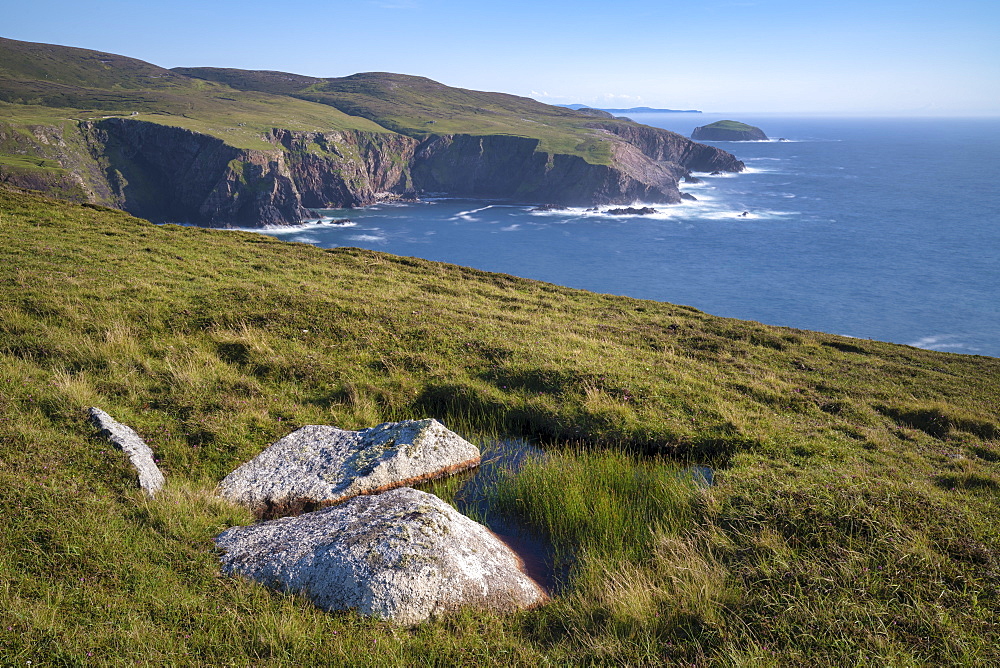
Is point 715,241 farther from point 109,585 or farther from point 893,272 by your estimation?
point 109,585

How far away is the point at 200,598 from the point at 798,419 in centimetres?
1412

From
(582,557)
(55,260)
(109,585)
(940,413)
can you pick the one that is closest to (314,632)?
(109,585)

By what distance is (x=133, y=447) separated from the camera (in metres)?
8.83

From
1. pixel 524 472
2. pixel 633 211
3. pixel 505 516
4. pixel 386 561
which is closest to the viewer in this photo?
pixel 386 561

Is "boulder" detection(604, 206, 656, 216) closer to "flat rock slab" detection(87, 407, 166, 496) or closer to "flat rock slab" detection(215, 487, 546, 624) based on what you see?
"flat rock slab" detection(87, 407, 166, 496)

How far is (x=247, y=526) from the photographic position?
786cm

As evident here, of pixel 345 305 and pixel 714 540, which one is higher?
pixel 345 305

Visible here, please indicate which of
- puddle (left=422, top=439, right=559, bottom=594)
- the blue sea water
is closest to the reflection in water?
puddle (left=422, top=439, right=559, bottom=594)

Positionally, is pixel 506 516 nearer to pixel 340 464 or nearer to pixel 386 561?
pixel 386 561

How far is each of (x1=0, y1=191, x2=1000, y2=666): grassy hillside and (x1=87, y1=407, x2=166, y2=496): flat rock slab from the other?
0.84 feet

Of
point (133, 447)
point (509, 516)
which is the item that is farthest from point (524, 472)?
point (133, 447)

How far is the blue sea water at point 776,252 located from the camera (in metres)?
93.8

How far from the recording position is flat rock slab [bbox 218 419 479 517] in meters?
9.04

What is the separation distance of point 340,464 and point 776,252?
146061mm
